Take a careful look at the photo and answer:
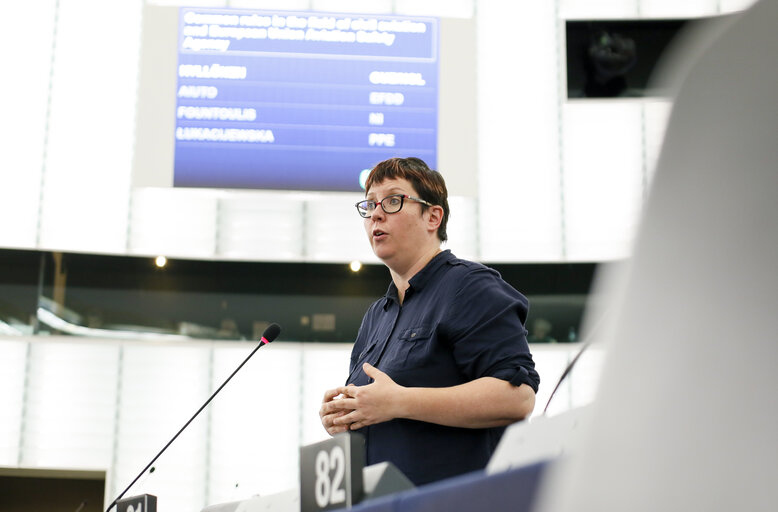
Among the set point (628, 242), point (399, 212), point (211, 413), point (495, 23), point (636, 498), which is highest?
point (495, 23)

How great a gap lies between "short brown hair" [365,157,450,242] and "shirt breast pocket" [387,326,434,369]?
0.35 metres

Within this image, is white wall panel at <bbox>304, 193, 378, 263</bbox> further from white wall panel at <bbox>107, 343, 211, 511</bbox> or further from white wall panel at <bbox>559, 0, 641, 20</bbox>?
white wall panel at <bbox>559, 0, 641, 20</bbox>

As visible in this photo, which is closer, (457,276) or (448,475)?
(448,475)

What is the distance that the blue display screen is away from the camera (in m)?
7.59

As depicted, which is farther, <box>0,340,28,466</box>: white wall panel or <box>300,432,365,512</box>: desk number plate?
<box>0,340,28,466</box>: white wall panel

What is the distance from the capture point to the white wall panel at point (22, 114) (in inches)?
311

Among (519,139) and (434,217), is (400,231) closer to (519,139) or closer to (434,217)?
(434,217)

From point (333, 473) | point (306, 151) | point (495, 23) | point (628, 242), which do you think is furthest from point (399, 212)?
point (495, 23)

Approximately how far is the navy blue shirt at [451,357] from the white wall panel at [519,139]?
20.2 feet

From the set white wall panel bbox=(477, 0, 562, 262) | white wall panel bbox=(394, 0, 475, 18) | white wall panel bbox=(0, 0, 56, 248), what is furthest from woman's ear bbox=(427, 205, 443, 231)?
white wall panel bbox=(394, 0, 475, 18)

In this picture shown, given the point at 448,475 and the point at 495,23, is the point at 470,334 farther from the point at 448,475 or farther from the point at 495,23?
the point at 495,23

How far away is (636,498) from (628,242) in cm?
11

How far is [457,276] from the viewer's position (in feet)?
6.73

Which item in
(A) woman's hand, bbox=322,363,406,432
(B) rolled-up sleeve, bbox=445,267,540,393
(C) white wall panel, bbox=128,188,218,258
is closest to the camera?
(A) woman's hand, bbox=322,363,406,432
